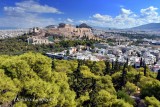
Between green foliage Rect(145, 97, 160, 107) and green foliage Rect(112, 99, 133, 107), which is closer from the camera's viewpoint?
green foliage Rect(112, 99, 133, 107)

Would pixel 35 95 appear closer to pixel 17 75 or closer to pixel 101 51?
pixel 17 75

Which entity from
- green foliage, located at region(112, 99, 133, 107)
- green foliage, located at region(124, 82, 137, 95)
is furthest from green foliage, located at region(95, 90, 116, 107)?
green foliage, located at region(124, 82, 137, 95)

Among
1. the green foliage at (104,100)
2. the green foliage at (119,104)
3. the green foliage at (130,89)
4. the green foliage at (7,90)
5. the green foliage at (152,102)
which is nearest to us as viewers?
the green foliage at (7,90)

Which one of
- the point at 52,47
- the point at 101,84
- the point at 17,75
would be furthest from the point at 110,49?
the point at 17,75

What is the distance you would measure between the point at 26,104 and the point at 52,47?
104096 mm

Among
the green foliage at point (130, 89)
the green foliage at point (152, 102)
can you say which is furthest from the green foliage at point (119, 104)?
the green foliage at point (130, 89)

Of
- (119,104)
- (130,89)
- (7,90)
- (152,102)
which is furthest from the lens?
(130,89)

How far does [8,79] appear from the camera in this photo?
18.1 metres

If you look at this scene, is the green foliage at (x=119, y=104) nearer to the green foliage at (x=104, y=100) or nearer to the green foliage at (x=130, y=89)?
the green foliage at (x=104, y=100)

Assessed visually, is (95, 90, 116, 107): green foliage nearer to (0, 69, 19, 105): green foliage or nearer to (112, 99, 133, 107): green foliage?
(112, 99, 133, 107): green foliage

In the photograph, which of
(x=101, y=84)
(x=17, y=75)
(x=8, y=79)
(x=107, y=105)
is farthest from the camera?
(x=101, y=84)

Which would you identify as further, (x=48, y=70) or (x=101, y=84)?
(x=101, y=84)

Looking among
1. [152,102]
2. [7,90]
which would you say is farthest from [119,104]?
[7,90]

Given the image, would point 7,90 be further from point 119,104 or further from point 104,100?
point 119,104
